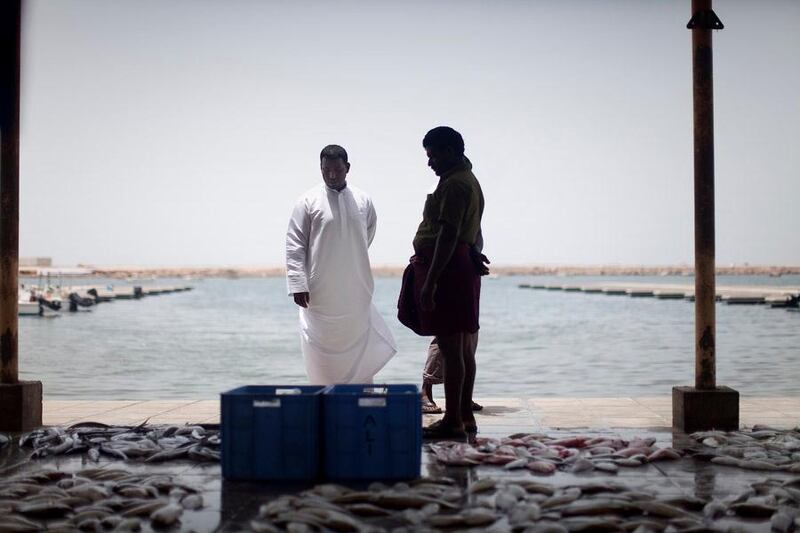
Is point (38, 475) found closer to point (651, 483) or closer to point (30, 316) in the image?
point (651, 483)

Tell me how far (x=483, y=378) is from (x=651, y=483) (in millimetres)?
10518

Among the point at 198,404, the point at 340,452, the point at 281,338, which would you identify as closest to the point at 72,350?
the point at 281,338

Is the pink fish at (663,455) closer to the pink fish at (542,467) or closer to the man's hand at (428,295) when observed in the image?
the pink fish at (542,467)

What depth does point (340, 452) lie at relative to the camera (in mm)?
4137

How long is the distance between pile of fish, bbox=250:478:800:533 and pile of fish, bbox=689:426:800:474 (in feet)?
1.54

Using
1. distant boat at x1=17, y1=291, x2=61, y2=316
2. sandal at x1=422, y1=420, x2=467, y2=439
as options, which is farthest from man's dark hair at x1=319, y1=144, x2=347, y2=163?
distant boat at x1=17, y1=291, x2=61, y2=316

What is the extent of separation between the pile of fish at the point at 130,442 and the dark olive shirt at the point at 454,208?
1806 mm

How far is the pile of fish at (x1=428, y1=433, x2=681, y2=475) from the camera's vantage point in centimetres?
434

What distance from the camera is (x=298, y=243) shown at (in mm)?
5945

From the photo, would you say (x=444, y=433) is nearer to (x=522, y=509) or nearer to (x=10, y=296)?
(x=522, y=509)

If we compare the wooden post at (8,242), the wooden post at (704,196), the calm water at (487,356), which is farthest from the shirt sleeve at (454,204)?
the calm water at (487,356)

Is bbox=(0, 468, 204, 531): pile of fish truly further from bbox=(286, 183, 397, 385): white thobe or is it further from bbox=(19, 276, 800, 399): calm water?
bbox=(19, 276, 800, 399): calm water

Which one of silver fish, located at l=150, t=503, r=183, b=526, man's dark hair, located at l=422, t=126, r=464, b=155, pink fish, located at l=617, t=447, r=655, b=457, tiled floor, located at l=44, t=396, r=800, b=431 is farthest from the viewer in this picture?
tiled floor, located at l=44, t=396, r=800, b=431

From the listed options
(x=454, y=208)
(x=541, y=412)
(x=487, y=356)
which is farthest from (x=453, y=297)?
(x=487, y=356)
